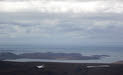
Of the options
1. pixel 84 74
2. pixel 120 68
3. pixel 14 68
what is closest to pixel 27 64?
pixel 14 68

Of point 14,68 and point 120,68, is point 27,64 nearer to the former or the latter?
point 14,68

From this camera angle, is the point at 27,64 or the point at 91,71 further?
the point at 27,64

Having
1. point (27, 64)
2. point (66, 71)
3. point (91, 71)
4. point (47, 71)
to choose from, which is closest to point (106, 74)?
point (91, 71)

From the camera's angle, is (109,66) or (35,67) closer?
(35,67)

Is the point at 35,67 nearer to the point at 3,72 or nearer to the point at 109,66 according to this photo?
the point at 3,72

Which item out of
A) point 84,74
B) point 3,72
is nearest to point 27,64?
point 3,72

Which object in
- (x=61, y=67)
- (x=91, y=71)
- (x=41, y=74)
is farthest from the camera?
(x=61, y=67)

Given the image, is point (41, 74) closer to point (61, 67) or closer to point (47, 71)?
point (47, 71)

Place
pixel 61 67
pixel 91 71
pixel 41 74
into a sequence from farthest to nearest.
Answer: pixel 61 67
pixel 91 71
pixel 41 74
